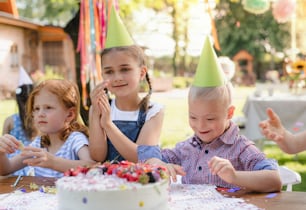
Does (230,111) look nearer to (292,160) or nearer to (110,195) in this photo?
(110,195)

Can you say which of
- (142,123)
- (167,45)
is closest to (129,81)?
(142,123)

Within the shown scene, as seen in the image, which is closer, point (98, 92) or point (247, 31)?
point (98, 92)

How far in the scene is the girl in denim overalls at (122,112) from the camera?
1689 mm

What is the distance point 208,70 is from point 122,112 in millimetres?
609

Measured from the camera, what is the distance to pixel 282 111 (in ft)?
16.7

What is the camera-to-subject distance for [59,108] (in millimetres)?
1832

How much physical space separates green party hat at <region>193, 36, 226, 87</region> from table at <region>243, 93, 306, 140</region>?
12.4 ft

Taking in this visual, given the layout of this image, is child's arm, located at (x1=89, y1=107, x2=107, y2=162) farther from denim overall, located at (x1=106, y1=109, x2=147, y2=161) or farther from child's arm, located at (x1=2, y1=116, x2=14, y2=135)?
child's arm, located at (x1=2, y1=116, x2=14, y2=135)

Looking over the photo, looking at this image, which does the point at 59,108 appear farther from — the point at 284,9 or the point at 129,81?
the point at 284,9

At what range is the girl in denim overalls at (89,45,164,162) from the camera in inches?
66.5

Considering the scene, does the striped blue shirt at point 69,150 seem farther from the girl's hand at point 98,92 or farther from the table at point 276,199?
the table at point 276,199

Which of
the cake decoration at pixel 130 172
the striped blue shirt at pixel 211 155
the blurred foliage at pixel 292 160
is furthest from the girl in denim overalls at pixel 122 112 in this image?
the blurred foliage at pixel 292 160

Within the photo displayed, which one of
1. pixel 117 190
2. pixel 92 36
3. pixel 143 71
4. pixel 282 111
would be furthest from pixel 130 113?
pixel 282 111

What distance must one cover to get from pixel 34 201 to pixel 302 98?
435 centimetres
